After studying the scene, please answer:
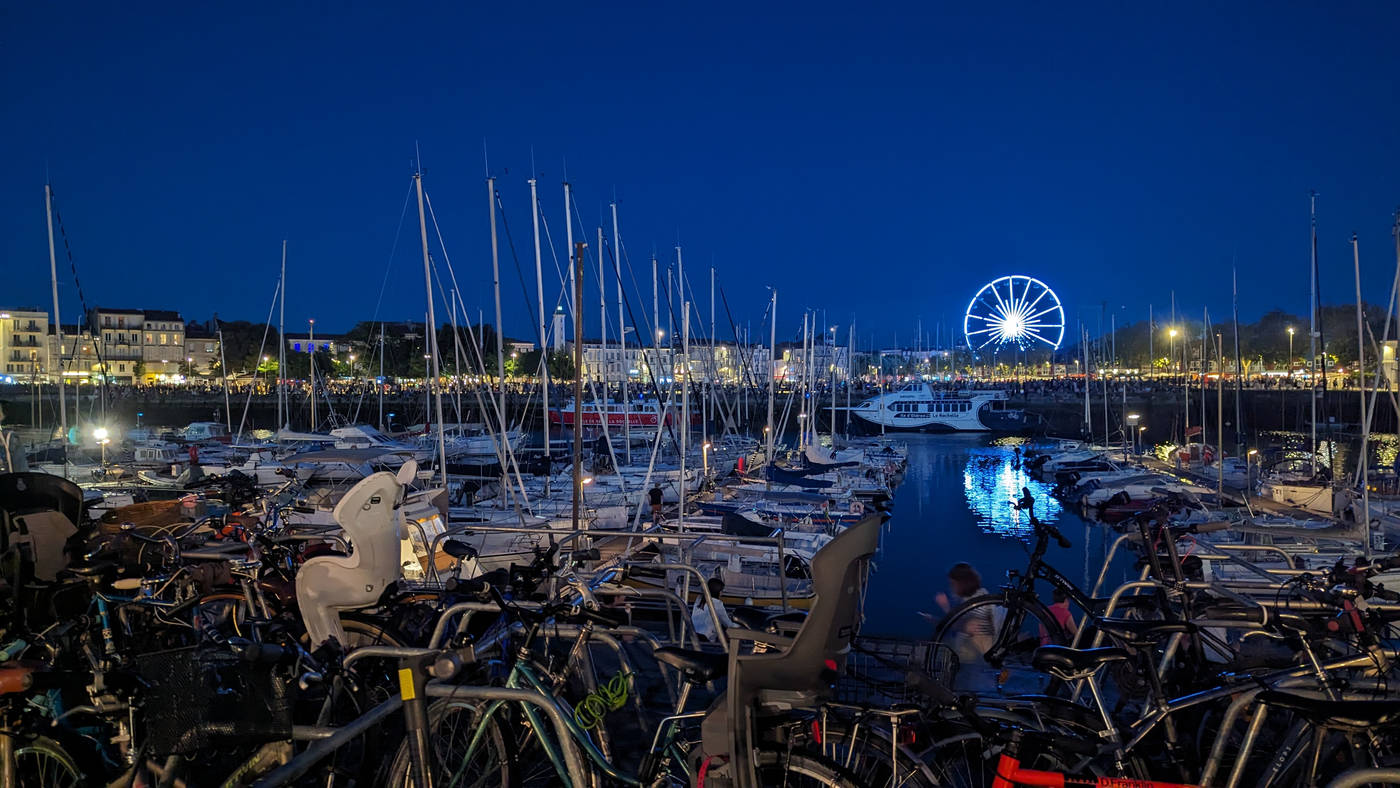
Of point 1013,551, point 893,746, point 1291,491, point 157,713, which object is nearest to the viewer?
point 157,713

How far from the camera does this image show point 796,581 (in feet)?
50.1

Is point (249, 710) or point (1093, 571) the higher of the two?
point (249, 710)

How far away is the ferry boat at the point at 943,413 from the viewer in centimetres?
7275

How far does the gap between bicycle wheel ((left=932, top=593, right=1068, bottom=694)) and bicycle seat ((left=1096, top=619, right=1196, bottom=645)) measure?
1.65 metres

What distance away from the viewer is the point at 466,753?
3.44m

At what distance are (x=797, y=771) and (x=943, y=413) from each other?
7331 centimetres

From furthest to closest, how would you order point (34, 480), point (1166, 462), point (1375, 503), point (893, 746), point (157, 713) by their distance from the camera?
1. point (1166, 462)
2. point (1375, 503)
3. point (34, 480)
4. point (893, 746)
5. point (157, 713)

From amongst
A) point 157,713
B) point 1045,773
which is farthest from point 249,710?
point 1045,773

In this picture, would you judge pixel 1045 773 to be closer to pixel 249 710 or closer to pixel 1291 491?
pixel 249 710

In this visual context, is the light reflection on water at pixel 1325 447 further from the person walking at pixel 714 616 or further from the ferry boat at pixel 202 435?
the ferry boat at pixel 202 435

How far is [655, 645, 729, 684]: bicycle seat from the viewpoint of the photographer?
331cm

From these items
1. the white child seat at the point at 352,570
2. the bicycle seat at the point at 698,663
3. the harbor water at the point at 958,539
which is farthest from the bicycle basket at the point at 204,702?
the harbor water at the point at 958,539

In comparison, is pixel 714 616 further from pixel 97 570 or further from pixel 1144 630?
pixel 97 570

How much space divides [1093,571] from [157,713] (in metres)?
26.2
